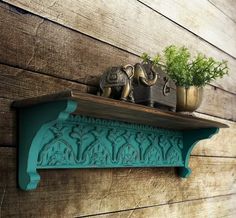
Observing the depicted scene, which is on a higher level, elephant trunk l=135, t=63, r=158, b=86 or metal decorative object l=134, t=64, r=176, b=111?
elephant trunk l=135, t=63, r=158, b=86

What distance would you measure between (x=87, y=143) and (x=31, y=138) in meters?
0.20

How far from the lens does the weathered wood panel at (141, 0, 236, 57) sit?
141cm

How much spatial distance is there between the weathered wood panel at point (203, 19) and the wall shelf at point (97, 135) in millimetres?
451

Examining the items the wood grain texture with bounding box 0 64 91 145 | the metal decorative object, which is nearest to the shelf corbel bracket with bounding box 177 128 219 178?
the metal decorative object

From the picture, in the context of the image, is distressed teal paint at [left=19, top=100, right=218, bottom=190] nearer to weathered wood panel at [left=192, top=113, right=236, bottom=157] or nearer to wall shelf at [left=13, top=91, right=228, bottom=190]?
wall shelf at [left=13, top=91, right=228, bottom=190]

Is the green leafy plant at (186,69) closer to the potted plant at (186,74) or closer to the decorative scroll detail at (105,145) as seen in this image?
the potted plant at (186,74)

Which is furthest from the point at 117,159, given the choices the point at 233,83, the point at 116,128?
the point at 233,83

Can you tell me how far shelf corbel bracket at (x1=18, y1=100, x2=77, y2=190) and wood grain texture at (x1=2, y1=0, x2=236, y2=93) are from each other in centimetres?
24

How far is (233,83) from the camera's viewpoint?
6.16ft

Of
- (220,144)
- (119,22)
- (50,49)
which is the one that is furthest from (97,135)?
(220,144)

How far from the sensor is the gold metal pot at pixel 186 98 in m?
1.18

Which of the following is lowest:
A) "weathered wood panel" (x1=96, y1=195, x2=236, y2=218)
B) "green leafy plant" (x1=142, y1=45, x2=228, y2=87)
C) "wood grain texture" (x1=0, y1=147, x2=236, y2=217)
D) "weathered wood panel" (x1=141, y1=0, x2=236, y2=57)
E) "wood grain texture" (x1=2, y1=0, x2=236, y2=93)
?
"weathered wood panel" (x1=96, y1=195, x2=236, y2=218)

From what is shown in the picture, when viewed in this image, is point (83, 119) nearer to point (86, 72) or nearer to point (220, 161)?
point (86, 72)

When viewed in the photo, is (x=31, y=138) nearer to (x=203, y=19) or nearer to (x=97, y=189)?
(x=97, y=189)
